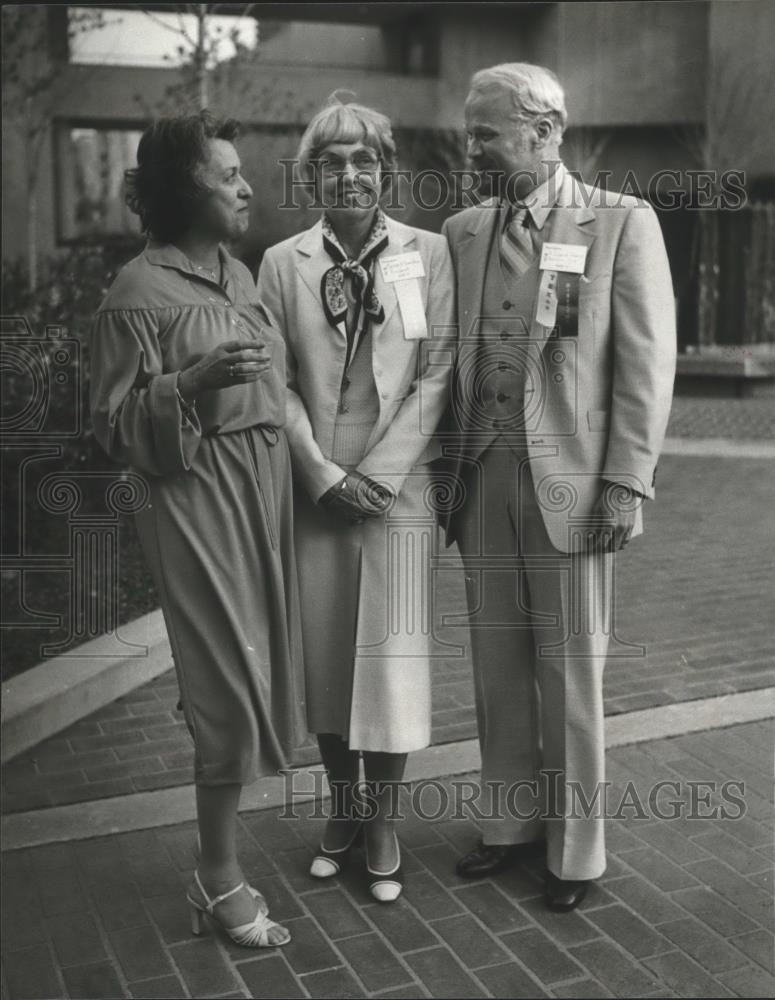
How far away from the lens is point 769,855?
377 centimetres

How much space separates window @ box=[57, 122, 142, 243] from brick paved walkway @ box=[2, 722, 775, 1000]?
1735 cm

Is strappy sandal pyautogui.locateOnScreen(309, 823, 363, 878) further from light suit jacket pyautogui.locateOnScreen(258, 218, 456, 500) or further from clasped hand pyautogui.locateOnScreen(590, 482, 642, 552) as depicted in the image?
clasped hand pyautogui.locateOnScreen(590, 482, 642, 552)

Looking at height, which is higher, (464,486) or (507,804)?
(464,486)

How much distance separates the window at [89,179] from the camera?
19938 millimetres

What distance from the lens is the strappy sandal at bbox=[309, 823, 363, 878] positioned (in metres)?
3.70

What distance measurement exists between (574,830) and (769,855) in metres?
0.71

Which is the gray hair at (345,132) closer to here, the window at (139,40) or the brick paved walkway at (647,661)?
the brick paved walkway at (647,661)

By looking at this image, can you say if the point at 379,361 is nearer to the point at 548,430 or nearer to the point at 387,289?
the point at 387,289

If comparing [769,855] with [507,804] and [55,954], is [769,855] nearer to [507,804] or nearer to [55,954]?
[507,804]

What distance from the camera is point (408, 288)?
11.6ft

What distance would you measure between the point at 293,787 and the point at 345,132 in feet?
7.56

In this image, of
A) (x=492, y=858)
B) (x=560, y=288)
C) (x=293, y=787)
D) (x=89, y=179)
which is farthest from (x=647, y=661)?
(x=89, y=179)

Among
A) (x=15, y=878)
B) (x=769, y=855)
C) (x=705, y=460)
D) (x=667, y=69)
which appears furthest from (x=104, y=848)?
(x=667, y=69)

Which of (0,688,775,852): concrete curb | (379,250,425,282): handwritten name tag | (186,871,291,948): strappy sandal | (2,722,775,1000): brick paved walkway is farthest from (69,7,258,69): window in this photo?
(186,871,291,948): strappy sandal
